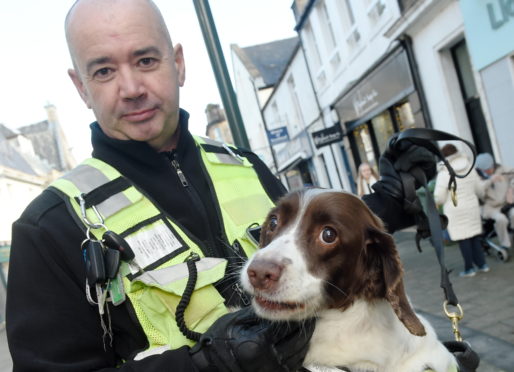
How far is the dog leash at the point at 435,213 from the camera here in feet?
7.80

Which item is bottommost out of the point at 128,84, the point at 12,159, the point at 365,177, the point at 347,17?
the point at 365,177

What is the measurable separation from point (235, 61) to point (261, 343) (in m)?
36.5

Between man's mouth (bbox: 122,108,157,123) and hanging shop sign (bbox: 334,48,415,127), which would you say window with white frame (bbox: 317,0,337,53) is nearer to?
hanging shop sign (bbox: 334,48,415,127)

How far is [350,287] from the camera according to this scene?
83.8 inches

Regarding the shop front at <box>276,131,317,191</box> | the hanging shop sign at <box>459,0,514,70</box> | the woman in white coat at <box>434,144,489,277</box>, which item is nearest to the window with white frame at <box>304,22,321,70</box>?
the shop front at <box>276,131,317,191</box>

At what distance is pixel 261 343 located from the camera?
5.73 feet

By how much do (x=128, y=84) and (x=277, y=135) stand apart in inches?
866

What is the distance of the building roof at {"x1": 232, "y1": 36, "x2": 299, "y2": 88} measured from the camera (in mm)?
33000

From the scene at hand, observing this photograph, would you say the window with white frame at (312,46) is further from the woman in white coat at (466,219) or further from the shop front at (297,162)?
the woman in white coat at (466,219)

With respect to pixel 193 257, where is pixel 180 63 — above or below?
above

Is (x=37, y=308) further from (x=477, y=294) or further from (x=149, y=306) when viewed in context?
(x=477, y=294)

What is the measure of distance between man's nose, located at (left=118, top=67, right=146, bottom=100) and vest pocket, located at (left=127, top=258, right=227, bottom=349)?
2.93ft

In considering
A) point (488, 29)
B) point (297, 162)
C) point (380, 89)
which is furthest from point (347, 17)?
point (297, 162)

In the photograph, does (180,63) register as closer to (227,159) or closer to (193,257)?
(227,159)
